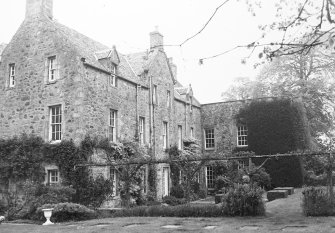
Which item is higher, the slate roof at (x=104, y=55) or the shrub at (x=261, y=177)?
the slate roof at (x=104, y=55)

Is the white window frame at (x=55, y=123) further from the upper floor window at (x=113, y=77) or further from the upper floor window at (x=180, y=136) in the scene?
the upper floor window at (x=180, y=136)

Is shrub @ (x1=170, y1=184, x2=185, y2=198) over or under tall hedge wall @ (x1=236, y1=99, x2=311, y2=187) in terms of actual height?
under

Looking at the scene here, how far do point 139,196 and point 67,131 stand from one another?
18.6ft

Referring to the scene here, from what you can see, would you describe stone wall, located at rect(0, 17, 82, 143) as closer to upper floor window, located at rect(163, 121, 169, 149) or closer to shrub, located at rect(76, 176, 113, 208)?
shrub, located at rect(76, 176, 113, 208)

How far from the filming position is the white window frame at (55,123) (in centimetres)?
1955

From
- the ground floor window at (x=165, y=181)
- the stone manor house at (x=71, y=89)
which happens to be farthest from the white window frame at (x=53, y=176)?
the ground floor window at (x=165, y=181)

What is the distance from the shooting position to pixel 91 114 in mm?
19406

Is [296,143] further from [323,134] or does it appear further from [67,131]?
[67,131]

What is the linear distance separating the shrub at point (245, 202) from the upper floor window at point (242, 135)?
15784 millimetres

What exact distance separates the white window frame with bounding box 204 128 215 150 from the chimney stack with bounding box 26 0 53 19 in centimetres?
1641


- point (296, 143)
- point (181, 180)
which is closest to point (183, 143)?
point (181, 180)

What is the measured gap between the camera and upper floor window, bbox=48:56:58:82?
20094 millimetres

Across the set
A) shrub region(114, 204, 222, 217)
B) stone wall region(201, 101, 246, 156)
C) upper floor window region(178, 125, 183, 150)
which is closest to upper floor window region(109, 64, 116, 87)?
shrub region(114, 204, 222, 217)

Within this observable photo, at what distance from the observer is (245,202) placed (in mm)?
14766
